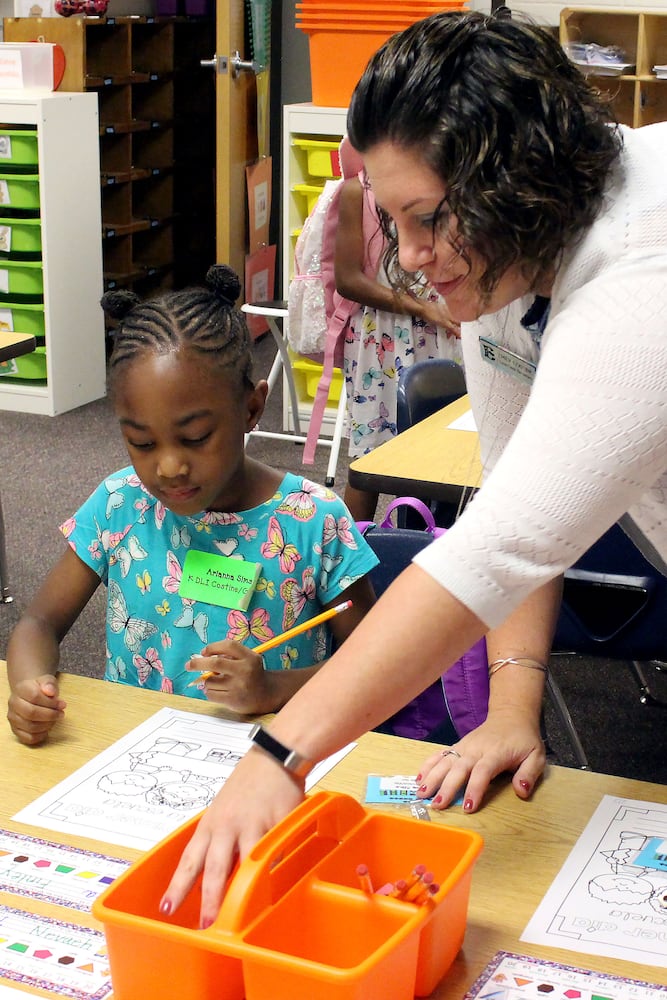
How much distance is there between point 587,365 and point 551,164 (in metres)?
0.19

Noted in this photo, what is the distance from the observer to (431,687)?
156 centimetres

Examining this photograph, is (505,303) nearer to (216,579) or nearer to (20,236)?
(216,579)

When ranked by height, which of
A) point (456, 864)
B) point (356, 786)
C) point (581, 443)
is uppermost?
point (581, 443)

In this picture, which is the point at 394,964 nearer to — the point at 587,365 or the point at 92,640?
the point at 587,365

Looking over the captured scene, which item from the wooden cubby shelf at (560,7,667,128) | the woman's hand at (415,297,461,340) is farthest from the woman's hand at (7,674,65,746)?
the wooden cubby shelf at (560,7,667,128)

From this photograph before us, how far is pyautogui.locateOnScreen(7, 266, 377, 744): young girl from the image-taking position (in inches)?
57.4

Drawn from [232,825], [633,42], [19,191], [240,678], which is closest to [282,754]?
[232,825]

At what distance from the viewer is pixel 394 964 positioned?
2.65 ft

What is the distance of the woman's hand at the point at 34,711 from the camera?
4.12ft

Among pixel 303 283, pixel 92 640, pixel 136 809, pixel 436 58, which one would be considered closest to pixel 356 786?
pixel 136 809

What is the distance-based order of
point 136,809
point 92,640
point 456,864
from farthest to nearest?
point 92,640 → point 136,809 → point 456,864

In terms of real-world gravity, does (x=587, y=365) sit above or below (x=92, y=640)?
above

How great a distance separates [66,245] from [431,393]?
2.71 metres

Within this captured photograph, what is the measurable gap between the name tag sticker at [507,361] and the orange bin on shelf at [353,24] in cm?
311
